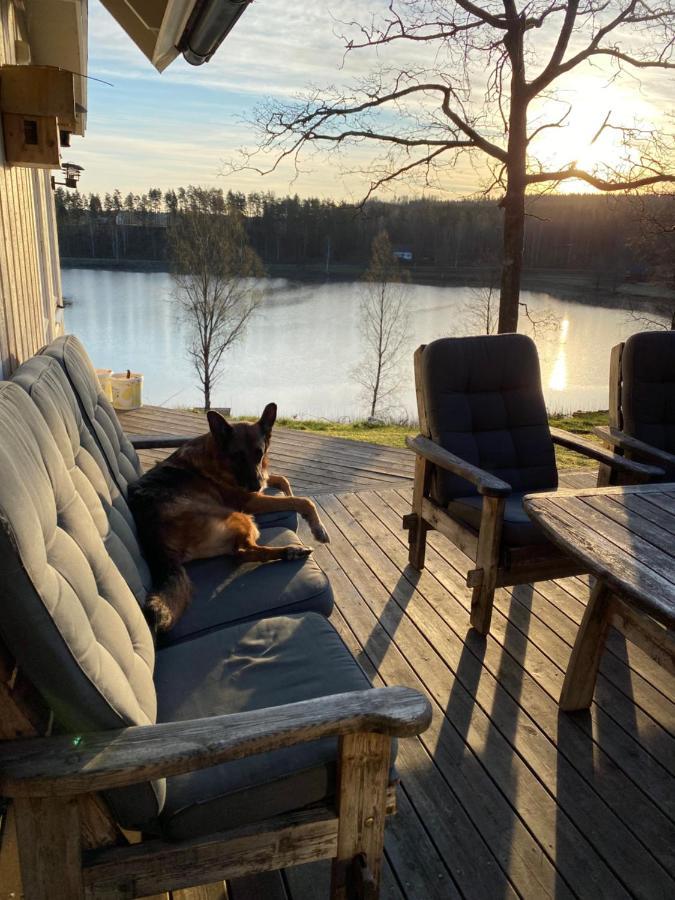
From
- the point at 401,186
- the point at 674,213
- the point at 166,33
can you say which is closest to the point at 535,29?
the point at 401,186

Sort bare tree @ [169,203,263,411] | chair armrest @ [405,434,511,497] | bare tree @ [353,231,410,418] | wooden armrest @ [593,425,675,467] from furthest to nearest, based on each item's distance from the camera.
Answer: bare tree @ [353,231,410,418] < bare tree @ [169,203,263,411] < wooden armrest @ [593,425,675,467] < chair armrest @ [405,434,511,497]

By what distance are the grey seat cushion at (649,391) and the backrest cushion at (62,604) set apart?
3.16m

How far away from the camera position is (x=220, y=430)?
3.00 m

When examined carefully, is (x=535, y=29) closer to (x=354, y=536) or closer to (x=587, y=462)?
(x=587, y=462)

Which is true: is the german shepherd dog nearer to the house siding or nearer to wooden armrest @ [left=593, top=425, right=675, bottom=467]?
the house siding

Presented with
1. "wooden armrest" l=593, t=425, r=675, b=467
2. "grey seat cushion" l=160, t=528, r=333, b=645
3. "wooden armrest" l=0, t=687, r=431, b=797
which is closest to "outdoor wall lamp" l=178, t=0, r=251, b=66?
"grey seat cushion" l=160, t=528, r=333, b=645

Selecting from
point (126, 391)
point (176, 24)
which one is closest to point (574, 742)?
point (176, 24)

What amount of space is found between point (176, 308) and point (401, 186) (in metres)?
18.7

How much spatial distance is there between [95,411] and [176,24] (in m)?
2.39

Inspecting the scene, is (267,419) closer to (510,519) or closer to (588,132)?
(510,519)

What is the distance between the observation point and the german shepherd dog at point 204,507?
2248 mm

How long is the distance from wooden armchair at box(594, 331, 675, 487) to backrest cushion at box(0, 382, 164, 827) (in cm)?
303

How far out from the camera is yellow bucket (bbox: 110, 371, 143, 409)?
823 cm

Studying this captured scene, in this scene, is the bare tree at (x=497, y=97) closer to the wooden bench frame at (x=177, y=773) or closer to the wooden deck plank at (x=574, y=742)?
the wooden deck plank at (x=574, y=742)
